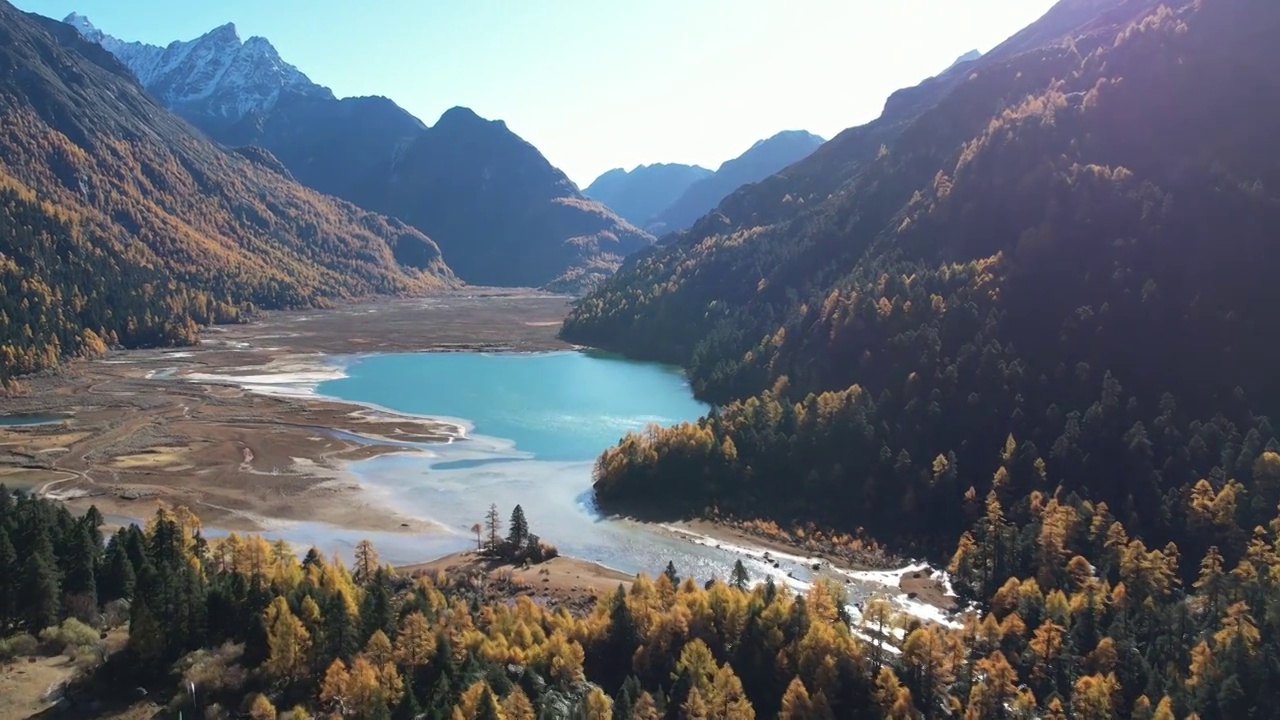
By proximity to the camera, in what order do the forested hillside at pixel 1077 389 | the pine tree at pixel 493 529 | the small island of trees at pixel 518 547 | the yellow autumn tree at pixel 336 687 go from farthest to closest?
1. the pine tree at pixel 493 529
2. the small island of trees at pixel 518 547
3. the forested hillside at pixel 1077 389
4. the yellow autumn tree at pixel 336 687

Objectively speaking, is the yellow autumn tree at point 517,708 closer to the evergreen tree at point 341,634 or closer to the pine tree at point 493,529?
the evergreen tree at point 341,634

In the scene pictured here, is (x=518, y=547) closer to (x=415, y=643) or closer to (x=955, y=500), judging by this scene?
(x=415, y=643)

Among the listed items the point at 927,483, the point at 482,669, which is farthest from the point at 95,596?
the point at 927,483

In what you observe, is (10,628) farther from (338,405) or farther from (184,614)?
(338,405)

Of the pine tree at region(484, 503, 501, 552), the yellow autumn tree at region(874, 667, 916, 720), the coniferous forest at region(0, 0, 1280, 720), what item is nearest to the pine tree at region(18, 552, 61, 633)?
the coniferous forest at region(0, 0, 1280, 720)

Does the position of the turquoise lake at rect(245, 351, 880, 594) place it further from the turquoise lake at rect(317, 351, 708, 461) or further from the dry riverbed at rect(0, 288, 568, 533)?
the dry riverbed at rect(0, 288, 568, 533)

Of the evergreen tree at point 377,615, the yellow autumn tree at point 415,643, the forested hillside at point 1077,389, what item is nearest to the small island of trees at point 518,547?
the forested hillside at point 1077,389

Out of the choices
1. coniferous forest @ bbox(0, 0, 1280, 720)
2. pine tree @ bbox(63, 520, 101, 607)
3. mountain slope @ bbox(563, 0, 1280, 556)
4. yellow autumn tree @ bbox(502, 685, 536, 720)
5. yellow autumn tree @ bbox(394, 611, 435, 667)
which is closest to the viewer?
yellow autumn tree @ bbox(502, 685, 536, 720)
